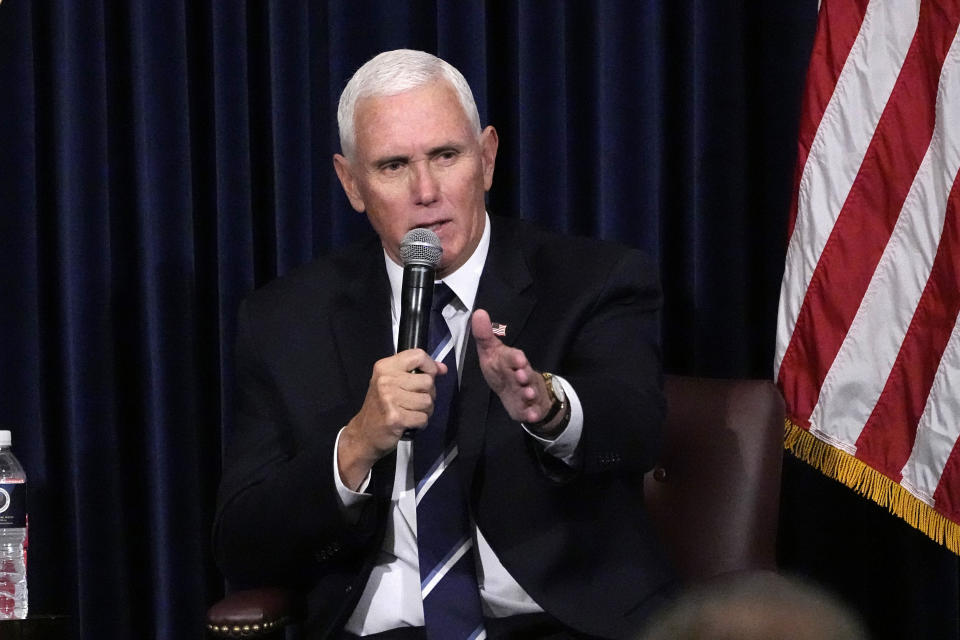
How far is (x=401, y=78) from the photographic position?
243cm

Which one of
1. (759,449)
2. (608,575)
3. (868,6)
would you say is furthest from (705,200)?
(608,575)

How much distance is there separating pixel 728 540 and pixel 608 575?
0.30m

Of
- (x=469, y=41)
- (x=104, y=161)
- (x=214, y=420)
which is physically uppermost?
(x=469, y=41)

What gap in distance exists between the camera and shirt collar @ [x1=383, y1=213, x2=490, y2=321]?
240 cm

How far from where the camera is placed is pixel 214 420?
3232 millimetres

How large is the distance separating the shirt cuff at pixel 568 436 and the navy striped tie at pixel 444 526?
263mm

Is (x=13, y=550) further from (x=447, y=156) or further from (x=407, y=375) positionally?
(x=407, y=375)

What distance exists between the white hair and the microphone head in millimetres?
543

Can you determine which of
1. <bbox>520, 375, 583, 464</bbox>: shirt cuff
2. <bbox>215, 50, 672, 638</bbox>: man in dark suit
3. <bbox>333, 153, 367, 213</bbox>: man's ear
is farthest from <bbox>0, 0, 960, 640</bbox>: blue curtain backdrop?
<bbox>520, 375, 583, 464</bbox>: shirt cuff

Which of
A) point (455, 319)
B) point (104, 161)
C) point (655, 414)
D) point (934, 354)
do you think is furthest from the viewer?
point (104, 161)

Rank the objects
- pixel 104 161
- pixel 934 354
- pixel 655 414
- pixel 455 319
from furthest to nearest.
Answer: pixel 104 161
pixel 934 354
pixel 455 319
pixel 655 414

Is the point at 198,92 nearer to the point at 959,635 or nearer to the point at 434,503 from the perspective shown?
the point at 434,503

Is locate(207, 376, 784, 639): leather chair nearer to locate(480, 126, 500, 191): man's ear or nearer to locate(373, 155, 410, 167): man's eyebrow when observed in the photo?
locate(480, 126, 500, 191): man's ear

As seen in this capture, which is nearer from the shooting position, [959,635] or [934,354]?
[934,354]
